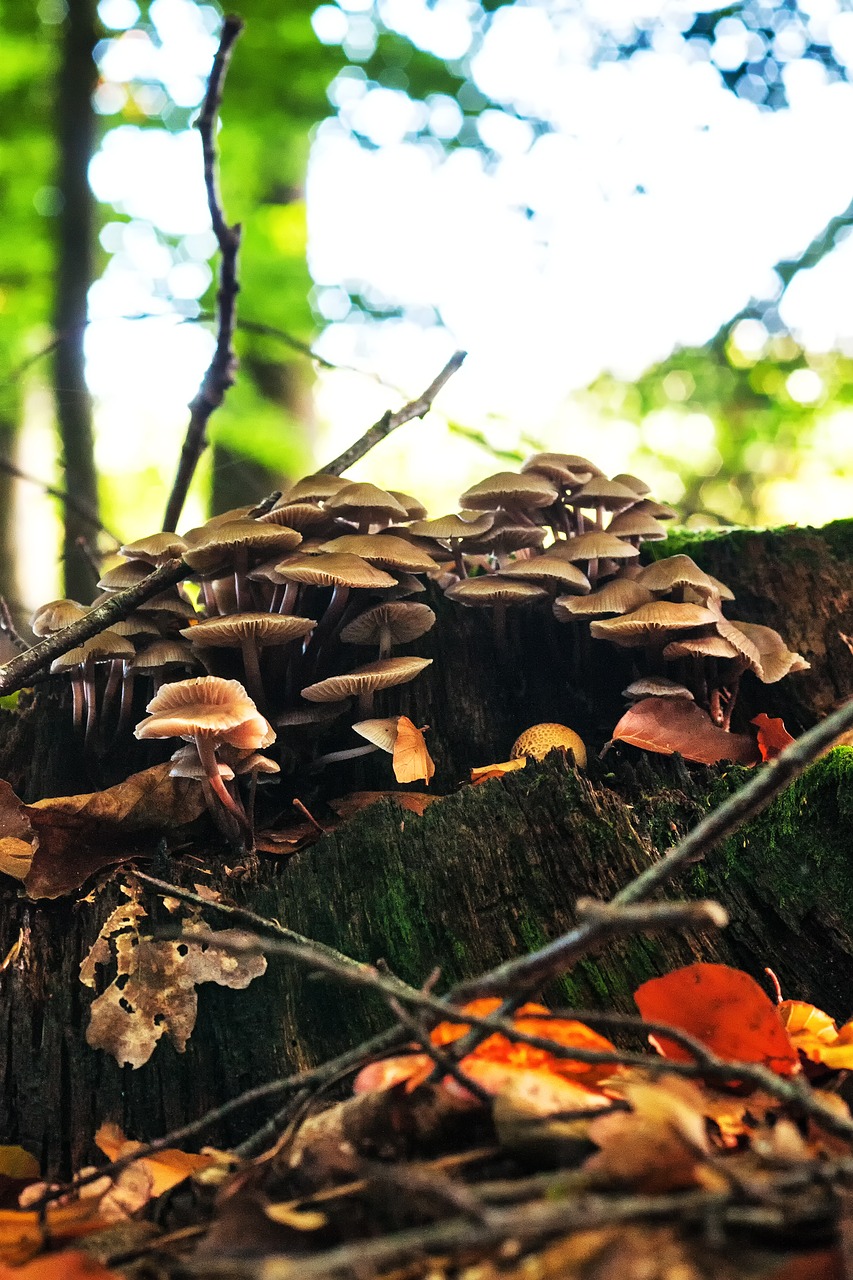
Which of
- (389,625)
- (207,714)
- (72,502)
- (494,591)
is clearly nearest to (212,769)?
(207,714)

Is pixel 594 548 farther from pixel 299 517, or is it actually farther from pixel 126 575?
pixel 126 575

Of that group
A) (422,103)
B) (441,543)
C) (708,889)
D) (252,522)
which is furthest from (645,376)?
(708,889)

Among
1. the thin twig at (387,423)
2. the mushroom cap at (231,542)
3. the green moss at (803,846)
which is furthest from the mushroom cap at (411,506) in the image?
the green moss at (803,846)

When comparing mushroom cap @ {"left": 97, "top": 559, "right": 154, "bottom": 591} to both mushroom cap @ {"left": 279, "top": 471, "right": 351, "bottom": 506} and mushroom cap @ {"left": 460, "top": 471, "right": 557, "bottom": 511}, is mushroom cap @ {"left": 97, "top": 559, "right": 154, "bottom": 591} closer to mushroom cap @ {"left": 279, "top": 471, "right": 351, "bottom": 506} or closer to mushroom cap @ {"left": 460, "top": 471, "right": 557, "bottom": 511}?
mushroom cap @ {"left": 279, "top": 471, "right": 351, "bottom": 506}

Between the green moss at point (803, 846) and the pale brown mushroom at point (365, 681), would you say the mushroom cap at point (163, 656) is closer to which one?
the pale brown mushroom at point (365, 681)

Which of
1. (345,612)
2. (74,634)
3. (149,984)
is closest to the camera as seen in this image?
(149,984)

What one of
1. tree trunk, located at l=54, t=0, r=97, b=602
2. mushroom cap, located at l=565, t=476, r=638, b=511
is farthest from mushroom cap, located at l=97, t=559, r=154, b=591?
tree trunk, located at l=54, t=0, r=97, b=602
